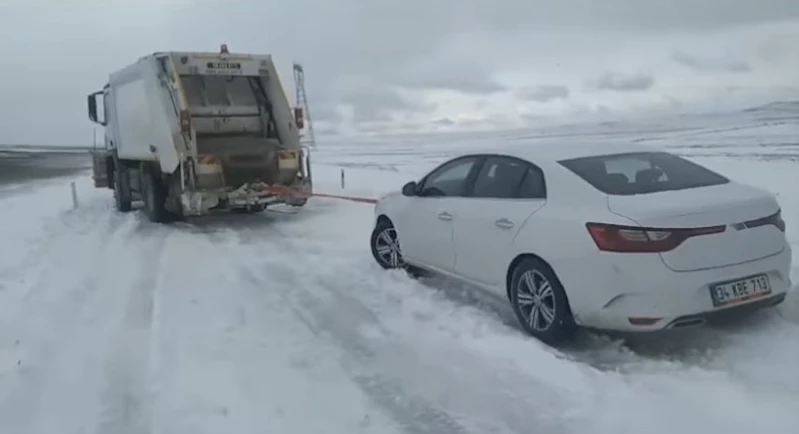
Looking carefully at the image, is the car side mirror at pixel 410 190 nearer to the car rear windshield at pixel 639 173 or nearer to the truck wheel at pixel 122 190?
the car rear windshield at pixel 639 173

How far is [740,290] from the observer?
5.03 m

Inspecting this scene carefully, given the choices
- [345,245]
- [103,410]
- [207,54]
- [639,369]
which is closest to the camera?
[103,410]

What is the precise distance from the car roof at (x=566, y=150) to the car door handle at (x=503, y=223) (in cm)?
55

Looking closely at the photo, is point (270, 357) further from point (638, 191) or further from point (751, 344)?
point (751, 344)

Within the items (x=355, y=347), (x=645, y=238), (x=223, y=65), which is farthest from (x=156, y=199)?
(x=645, y=238)

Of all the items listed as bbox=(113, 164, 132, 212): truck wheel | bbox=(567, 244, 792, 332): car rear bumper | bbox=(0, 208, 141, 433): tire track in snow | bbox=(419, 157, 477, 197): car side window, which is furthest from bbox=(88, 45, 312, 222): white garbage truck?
bbox=(567, 244, 792, 332): car rear bumper

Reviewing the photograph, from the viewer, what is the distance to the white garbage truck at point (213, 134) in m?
12.2

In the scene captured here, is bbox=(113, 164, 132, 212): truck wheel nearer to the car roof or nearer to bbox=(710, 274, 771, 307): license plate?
the car roof

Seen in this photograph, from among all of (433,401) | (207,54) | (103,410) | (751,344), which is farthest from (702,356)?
(207,54)

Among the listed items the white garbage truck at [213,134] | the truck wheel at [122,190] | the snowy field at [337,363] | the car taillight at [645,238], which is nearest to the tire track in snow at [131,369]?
the snowy field at [337,363]

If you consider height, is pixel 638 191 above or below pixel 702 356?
above

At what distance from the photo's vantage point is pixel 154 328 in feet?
20.7

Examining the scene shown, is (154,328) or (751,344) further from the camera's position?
(154,328)

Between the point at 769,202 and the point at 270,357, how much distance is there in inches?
149
